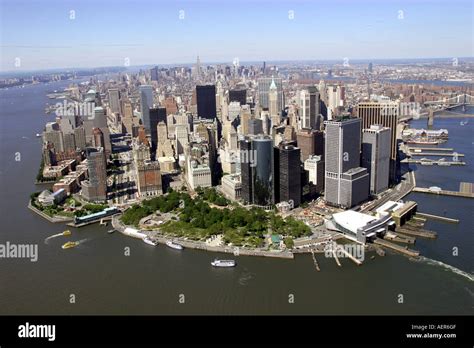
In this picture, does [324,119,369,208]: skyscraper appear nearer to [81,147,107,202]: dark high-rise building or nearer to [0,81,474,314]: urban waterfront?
[0,81,474,314]: urban waterfront

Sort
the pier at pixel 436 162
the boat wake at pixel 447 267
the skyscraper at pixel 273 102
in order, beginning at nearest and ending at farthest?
the boat wake at pixel 447 267 < the pier at pixel 436 162 < the skyscraper at pixel 273 102

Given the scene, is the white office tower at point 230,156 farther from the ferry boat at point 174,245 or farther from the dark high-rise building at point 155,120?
the ferry boat at point 174,245

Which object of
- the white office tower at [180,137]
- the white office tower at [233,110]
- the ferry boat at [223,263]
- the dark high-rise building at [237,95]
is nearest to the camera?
the ferry boat at [223,263]

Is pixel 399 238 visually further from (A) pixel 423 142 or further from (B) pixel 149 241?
(A) pixel 423 142

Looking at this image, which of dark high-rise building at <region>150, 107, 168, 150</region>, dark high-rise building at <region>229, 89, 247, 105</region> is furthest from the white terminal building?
dark high-rise building at <region>229, 89, 247, 105</region>

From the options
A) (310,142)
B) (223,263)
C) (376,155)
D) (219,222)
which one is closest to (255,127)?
(310,142)

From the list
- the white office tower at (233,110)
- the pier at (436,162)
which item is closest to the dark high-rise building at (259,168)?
the pier at (436,162)

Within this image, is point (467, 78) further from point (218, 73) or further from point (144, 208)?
point (144, 208)
